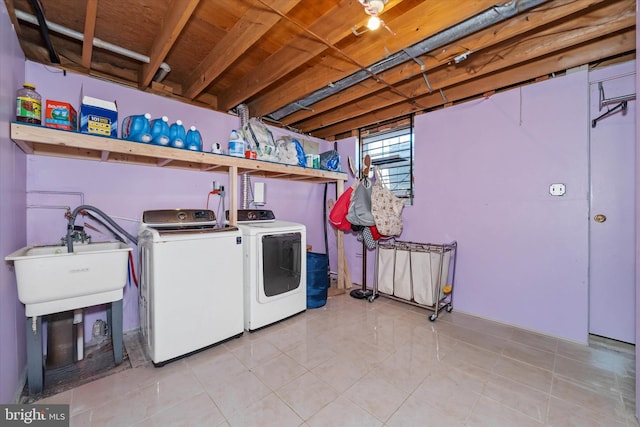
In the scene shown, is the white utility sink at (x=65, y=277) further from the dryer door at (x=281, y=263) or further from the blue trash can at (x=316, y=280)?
the blue trash can at (x=316, y=280)

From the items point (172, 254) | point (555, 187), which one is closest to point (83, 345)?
point (172, 254)

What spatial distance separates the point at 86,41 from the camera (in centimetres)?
197

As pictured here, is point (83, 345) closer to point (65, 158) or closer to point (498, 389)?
point (65, 158)

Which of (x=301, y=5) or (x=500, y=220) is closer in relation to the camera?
(x=301, y=5)

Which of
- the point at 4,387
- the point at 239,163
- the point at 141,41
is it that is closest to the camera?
the point at 4,387

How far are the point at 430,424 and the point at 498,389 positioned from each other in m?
0.64

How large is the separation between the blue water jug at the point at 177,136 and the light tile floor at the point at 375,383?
5.77ft

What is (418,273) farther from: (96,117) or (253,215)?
(96,117)

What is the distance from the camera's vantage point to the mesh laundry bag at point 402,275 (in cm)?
301

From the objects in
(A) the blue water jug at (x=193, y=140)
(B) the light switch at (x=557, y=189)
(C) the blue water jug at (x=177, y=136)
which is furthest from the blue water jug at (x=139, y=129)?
(B) the light switch at (x=557, y=189)

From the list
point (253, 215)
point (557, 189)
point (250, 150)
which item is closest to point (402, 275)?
point (557, 189)

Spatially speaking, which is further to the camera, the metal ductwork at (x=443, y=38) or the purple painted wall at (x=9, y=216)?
the metal ductwork at (x=443, y=38)

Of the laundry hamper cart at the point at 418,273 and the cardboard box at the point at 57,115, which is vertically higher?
the cardboard box at the point at 57,115

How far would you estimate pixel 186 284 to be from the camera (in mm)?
2025
